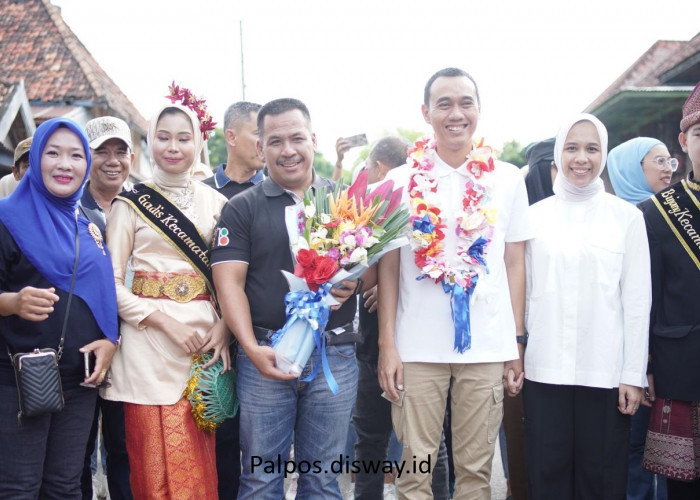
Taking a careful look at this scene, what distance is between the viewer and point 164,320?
9.81 ft

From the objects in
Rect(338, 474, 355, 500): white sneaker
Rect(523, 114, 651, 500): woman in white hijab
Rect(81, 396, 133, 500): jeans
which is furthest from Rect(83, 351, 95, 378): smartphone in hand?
Rect(338, 474, 355, 500): white sneaker

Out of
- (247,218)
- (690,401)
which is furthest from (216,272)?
(690,401)

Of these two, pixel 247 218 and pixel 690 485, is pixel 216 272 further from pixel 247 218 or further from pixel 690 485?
pixel 690 485

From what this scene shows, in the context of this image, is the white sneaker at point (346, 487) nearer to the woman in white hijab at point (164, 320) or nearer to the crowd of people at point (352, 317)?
the crowd of people at point (352, 317)

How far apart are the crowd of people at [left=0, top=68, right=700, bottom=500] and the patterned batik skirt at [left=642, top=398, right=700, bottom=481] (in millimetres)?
11

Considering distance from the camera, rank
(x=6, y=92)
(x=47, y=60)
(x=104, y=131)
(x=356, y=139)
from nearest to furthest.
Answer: (x=104, y=131), (x=356, y=139), (x=6, y=92), (x=47, y=60)

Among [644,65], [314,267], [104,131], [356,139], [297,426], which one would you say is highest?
[644,65]

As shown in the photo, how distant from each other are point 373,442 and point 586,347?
1431mm

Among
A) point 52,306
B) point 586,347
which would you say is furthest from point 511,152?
point 52,306

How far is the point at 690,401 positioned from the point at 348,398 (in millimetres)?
1815

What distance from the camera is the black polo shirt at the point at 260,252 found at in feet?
9.74

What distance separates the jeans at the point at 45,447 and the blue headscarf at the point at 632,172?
415cm

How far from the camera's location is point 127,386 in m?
2.99

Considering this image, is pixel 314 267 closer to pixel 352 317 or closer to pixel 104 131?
pixel 352 317
